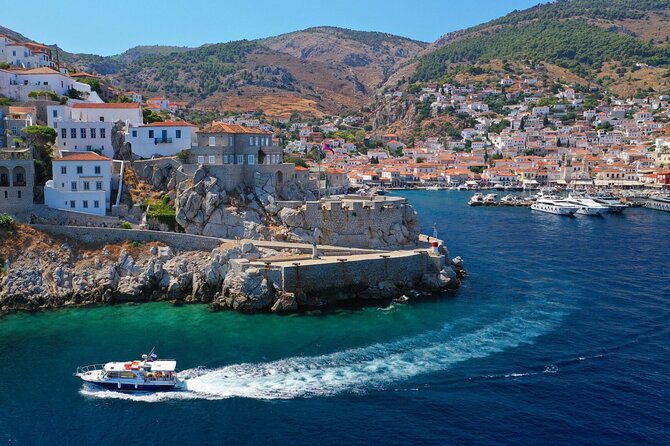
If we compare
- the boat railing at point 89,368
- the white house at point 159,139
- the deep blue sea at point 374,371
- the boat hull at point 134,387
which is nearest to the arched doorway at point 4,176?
the white house at point 159,139

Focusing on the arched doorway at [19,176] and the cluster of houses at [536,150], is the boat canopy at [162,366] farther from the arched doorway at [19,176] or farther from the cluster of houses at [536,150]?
the cluster of houses at [536,150]

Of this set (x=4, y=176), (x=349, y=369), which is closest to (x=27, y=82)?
(x=4, y=176)

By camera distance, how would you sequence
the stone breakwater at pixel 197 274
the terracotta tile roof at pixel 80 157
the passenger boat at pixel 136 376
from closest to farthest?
the passenger boat at pixel 136 376 < the stone breakwater at pixel 197 274 < the terracotta tile roof at pixel 80 157

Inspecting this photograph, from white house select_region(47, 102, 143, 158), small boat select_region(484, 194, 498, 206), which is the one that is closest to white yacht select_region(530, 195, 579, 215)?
small boat select_region(484, 194, 498, 206)

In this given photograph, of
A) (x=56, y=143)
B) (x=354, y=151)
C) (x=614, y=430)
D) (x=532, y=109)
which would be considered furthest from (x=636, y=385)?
(x=532, y=109)

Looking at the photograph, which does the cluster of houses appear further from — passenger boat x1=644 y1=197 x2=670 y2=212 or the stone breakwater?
the stone breakwater

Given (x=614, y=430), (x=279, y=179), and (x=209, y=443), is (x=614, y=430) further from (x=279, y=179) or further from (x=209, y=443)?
(x=279, y=179)
